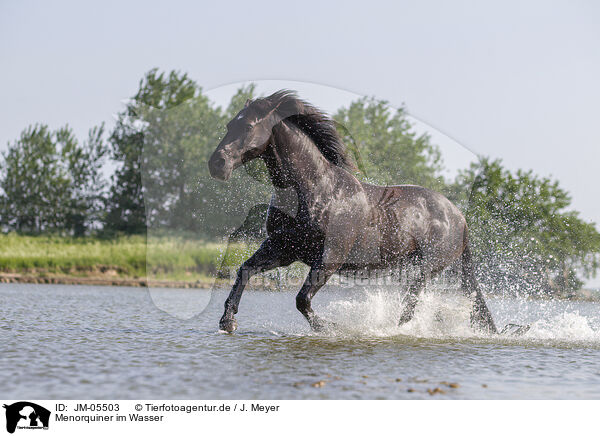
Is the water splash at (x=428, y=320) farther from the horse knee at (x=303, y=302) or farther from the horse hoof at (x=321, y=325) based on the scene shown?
the horse knee at (x=303, y=302)

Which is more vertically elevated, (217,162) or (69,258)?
(217,162)

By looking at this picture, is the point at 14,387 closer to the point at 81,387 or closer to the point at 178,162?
the point at 81,387

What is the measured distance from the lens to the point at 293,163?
731 cm

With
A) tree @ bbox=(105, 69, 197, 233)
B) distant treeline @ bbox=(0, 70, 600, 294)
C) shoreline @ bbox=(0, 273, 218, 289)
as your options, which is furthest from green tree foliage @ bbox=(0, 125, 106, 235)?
distant treeline @ bbox=(0, 70, 600, 294)

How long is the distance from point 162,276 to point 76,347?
9.18ft

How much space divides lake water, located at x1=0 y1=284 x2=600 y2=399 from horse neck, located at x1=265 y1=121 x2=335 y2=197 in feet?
5.69

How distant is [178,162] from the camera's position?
30.1 feet

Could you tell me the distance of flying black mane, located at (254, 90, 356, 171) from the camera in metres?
7.48

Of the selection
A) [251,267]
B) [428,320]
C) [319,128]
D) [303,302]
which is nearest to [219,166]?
[251,267]

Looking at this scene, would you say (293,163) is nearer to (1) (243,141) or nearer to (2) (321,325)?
(1) (243,141)

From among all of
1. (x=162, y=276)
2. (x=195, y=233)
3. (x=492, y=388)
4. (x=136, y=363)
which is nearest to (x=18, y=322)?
(x=162, y=276)

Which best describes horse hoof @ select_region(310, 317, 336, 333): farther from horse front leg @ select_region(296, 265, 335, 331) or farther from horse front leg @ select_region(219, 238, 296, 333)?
horse front leg @ select_region(219, 238, 296, 333)
